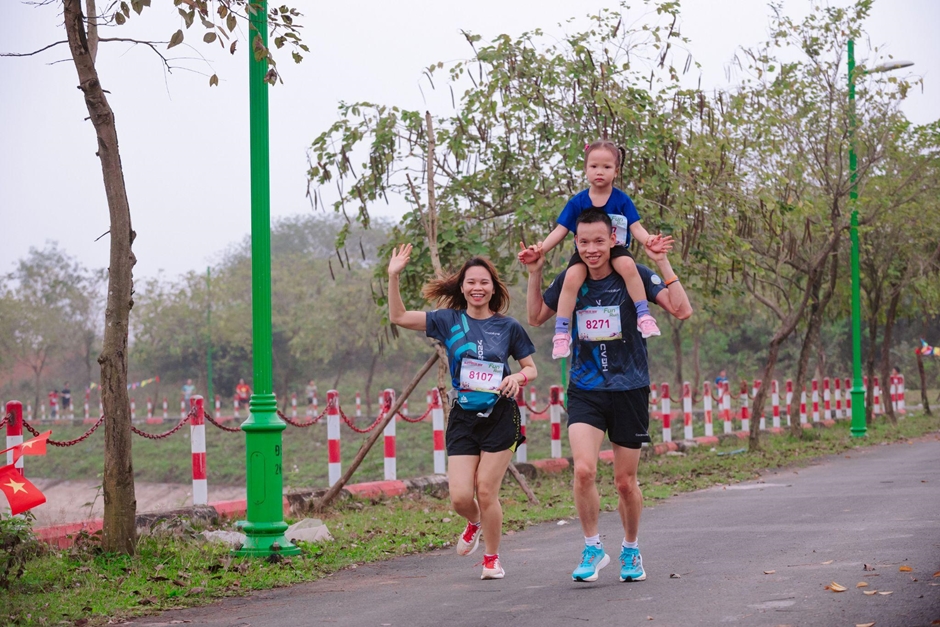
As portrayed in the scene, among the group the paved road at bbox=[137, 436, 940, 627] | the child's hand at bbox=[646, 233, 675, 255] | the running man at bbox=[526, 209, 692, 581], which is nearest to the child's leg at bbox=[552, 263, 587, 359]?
the running man at bbox=[526, 209, 692, 581]

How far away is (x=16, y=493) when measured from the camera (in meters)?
6.68

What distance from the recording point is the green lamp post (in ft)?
26.1

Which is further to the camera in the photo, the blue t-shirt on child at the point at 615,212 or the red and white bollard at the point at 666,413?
the red and white bollard at the point at 666,413

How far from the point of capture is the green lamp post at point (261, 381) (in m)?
7.96

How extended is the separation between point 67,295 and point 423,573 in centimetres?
5791

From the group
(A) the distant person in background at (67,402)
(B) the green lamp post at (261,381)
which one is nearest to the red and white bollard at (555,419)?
(B) the green lamp post at (261,381)

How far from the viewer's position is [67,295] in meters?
61.2

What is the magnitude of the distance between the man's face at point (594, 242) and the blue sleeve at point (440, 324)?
3.05 ft

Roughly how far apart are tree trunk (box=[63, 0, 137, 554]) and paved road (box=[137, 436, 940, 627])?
142 cm

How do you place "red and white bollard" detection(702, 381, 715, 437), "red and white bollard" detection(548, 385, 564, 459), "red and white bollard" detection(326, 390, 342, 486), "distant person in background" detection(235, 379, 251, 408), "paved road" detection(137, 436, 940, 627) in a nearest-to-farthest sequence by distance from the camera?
"paved road" detection(137, 436, 940, 627), "red and white bollard" detection(326, 390, 342, 486), "red and white bollard" detection(548, 385, 564, 459), "red and white bollard" detection(702, 381, 715, 437), "distant person in background" detection(235, 379, 251, 408)

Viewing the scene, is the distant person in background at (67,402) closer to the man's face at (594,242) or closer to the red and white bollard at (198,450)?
the red and white bollard at (198,450)

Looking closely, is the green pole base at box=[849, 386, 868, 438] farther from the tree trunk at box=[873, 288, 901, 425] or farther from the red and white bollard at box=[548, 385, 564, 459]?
the red and white bollard at box=[548, 385, 564, 459]

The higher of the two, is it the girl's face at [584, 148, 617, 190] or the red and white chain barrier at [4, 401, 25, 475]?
the girl's face at [584, 148, 617, 190]

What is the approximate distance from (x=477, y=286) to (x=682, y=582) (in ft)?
6.60
